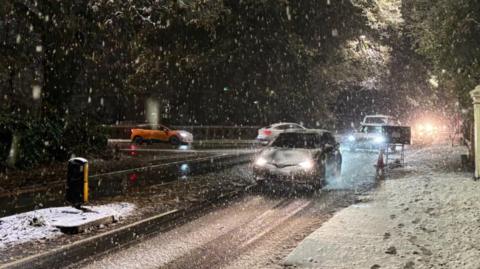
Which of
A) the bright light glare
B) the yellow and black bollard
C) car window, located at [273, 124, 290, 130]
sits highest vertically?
car window, located at [273, 124, 290, 130]

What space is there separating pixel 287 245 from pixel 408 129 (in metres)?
12.3

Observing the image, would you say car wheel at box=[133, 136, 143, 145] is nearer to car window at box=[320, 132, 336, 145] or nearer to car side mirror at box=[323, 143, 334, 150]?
car window at box=[320, 132, 336, 145]

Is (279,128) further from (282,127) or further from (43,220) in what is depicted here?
(43,220)

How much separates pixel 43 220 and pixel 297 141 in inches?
304

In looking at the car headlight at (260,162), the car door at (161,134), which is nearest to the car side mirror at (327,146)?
the car headlight at (260,162)

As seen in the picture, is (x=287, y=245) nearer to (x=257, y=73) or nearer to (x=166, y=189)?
(x=166, y=189)

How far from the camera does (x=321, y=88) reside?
40.1 metres

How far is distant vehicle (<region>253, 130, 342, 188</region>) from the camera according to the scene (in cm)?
1344

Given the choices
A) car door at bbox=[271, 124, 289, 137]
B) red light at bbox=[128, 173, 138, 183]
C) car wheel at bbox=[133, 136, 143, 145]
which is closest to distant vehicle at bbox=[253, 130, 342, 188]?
red light at bbox=[128, 173, 138, 183]

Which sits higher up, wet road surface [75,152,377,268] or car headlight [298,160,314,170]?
car headlight [298,160,314,170]

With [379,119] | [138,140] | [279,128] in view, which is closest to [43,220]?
[279,128]

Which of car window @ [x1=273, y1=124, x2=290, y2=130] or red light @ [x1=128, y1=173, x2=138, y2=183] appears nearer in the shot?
red light @ [x1=128, y1=173, x2=138, y2=183]

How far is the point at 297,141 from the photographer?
14805 mm

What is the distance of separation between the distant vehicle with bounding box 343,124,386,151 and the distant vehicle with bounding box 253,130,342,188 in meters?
11.7
